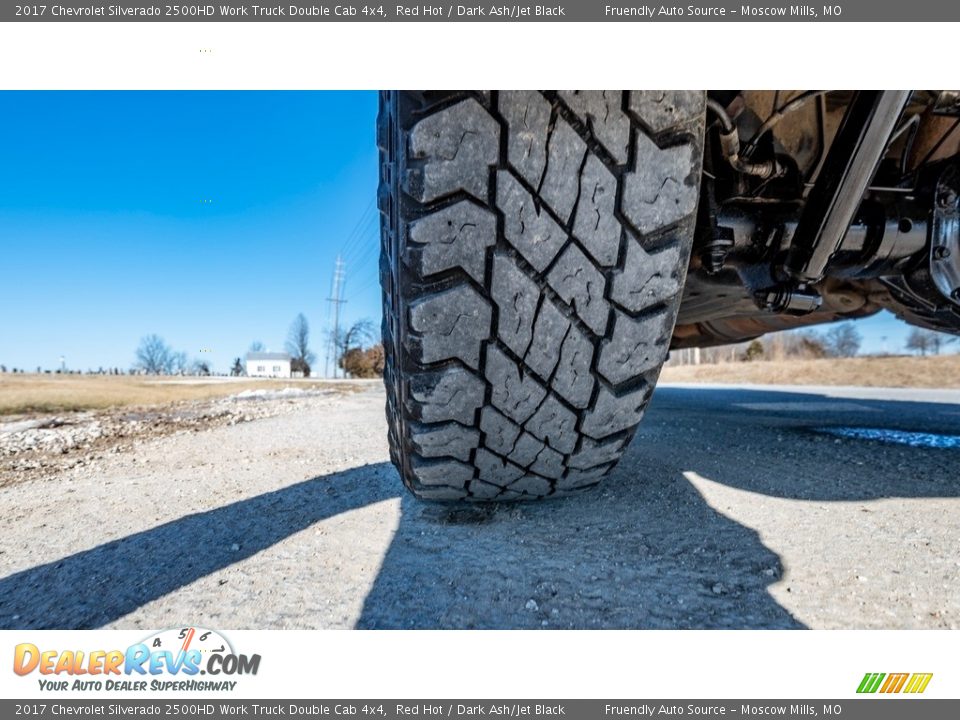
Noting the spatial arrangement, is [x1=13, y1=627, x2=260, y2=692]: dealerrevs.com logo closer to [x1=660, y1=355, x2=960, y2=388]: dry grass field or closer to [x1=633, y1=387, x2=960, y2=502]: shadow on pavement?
[x1=633, y1=387, x2=960, y2=502]: shadow on pavement

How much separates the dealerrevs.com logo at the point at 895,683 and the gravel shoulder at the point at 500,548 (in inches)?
3.5

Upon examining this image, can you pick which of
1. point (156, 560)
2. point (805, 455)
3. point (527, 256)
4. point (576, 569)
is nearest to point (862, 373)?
point (805, 455)

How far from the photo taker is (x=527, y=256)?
0.79 m

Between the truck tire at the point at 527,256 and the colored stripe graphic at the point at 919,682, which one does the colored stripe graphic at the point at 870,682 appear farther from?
the truck tire at the point at 527,256

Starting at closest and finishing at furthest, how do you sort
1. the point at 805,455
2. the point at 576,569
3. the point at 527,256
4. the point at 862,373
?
the point at 527,256, the point at 576,569, the point at 805,455, the point at 862,373

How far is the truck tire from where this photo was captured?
2.37ft

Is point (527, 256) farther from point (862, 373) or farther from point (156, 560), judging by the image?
point (862, 373)

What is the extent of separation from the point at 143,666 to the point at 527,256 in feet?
2.92

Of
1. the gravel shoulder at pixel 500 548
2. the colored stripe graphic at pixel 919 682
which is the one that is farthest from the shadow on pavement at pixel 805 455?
the colored stripe graphic at pixel 919 682

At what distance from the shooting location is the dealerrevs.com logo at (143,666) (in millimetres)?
642

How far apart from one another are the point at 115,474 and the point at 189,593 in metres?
1.36

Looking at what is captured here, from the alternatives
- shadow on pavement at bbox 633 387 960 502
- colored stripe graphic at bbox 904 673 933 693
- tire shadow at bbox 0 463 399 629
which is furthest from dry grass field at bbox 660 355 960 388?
tire shadow at bbox 0 463 399 629
